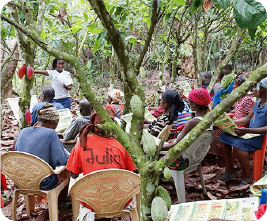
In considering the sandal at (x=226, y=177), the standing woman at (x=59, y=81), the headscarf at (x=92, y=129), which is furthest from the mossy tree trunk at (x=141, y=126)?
the standing woman at (x=59, y=81)

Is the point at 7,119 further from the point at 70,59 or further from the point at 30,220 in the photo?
the point at 70,59

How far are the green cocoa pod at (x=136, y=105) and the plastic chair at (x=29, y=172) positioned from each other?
1.62m

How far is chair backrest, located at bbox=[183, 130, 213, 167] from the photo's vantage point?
3032 mm

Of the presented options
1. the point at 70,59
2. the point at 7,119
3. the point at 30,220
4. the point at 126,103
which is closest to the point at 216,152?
the point at 30,220

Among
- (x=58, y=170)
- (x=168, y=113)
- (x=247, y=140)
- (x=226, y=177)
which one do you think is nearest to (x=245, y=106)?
(x=247, y=140)

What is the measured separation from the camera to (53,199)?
277 cm

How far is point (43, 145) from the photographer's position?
2.79 m

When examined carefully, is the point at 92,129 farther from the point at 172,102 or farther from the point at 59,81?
the point at 59,81

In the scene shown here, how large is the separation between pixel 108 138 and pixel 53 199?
0.87 meters

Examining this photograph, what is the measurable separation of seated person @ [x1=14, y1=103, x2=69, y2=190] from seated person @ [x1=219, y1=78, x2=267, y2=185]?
1988 mm

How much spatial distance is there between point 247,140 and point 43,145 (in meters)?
2.29

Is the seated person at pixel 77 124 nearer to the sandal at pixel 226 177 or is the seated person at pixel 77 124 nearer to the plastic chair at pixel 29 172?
the plastic chair at pixel 29 172

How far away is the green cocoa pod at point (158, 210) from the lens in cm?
114

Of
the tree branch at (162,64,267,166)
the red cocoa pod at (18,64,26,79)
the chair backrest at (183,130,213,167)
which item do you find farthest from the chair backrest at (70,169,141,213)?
the red cocoa pod at (18,64,26,79)
